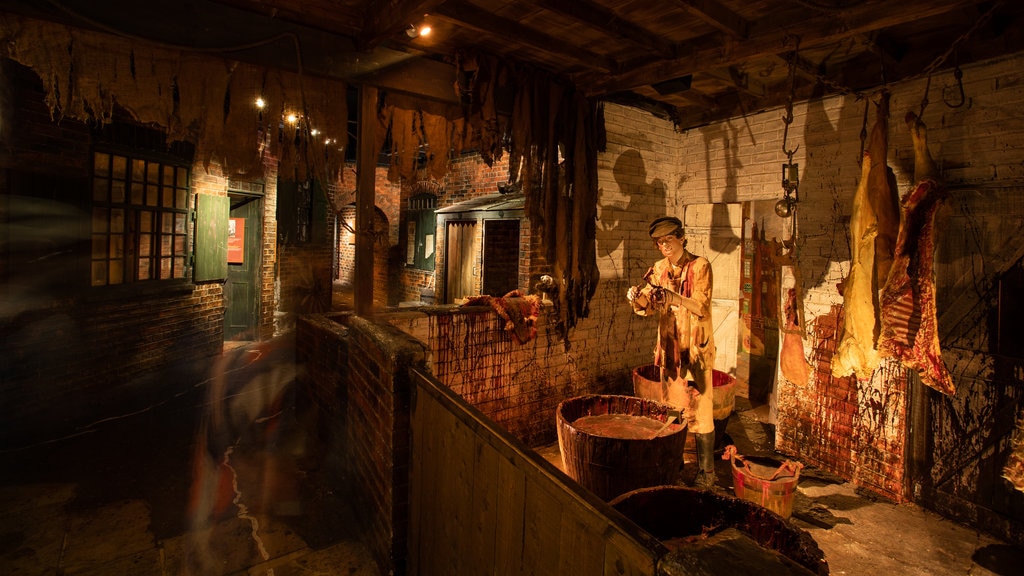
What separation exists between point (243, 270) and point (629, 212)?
811 centimetres

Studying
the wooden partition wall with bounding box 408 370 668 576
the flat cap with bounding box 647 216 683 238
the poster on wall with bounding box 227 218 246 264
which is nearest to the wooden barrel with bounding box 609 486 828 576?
the wooden partition wall with bounding box 408 370 668 576

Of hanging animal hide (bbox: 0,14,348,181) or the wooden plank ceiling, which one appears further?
the wooden plank ceiling

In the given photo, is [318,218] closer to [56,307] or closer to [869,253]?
[56,307]

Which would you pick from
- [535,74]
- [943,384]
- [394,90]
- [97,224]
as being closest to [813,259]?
[943,384]

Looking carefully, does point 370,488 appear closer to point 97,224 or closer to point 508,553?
point 508,553

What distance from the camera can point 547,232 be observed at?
18.2ft

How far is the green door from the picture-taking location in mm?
9891

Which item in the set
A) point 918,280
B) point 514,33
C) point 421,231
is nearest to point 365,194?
point 514,33

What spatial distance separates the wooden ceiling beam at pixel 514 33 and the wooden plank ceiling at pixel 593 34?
0.04 feet

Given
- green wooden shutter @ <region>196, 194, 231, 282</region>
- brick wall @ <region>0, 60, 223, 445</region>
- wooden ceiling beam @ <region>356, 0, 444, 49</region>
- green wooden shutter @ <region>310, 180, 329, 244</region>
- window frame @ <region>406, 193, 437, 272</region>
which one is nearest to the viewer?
wooden ceiling beam @ <region>356, 0, 444, 49</region>

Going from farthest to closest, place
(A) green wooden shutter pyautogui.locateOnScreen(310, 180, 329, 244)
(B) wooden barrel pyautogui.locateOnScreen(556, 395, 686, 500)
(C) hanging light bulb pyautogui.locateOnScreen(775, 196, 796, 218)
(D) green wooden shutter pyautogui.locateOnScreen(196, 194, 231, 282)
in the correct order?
1. (A) green wooden shutter pyautogui.locateOnScreen(310, 180, 329, 244)
2. (D) green wooden shutter pyautogui.locateOnScreen(196, 194, 231, 282)
3. (C) hanging light bulb pyautogui.locateOnScreen(775, 196, 796, 218)
4. (B) wooden barrel pyautogui.locateOnScreen(556, 395, 686, 500)

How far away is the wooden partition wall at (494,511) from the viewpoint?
1.44 metres

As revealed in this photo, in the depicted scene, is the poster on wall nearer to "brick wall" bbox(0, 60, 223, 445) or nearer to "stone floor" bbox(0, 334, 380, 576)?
"brick wall" bbox(0, 60, 223, 445)

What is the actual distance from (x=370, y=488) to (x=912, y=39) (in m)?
5.87
